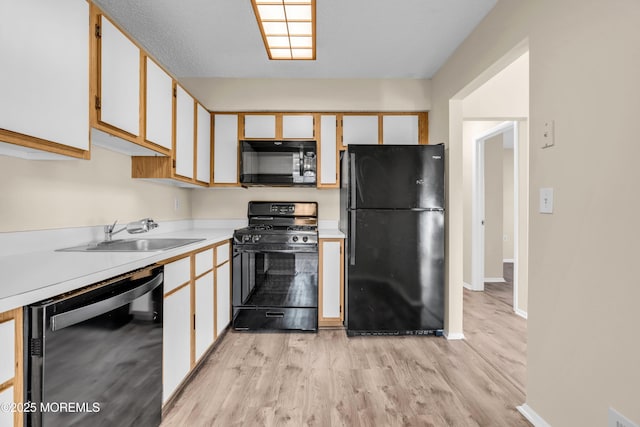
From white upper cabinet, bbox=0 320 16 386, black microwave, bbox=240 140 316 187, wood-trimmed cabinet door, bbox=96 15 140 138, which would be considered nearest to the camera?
white upper cabinet, bbox=0 320 16 386

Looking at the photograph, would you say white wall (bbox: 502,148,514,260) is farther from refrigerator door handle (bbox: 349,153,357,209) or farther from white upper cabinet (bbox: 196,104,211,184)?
white upper cabinet (bbox: 196,104,211,184)

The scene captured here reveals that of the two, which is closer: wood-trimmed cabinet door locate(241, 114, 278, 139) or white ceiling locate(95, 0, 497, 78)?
white ceiling locate(95, 0, 497, 78)

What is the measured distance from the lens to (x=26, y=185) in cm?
145

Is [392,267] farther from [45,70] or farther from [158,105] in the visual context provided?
[45,70]

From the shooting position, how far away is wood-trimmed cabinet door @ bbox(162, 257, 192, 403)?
1586 mm

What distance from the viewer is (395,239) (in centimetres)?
260

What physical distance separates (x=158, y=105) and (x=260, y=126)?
1182mm

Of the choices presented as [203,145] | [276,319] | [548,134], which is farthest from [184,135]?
[548,134]

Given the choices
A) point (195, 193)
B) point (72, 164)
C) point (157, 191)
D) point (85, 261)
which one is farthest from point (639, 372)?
point (195, 193)

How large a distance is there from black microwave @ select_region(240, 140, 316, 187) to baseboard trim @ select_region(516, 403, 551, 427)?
2.25m

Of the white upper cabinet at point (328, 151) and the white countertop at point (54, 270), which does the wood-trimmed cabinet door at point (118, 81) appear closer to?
the white countertop at point (54, 270)

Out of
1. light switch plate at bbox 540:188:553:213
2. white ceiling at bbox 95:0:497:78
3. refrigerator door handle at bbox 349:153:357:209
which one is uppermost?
white ceiling at bbox 95:0:497:78

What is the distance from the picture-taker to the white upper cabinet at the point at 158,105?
75.3 inches

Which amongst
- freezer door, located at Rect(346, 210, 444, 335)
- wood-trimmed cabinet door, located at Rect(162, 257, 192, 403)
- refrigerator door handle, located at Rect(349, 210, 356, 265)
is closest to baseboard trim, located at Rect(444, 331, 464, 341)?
freezer door, located at Rect(346, 210, 444, 335)
